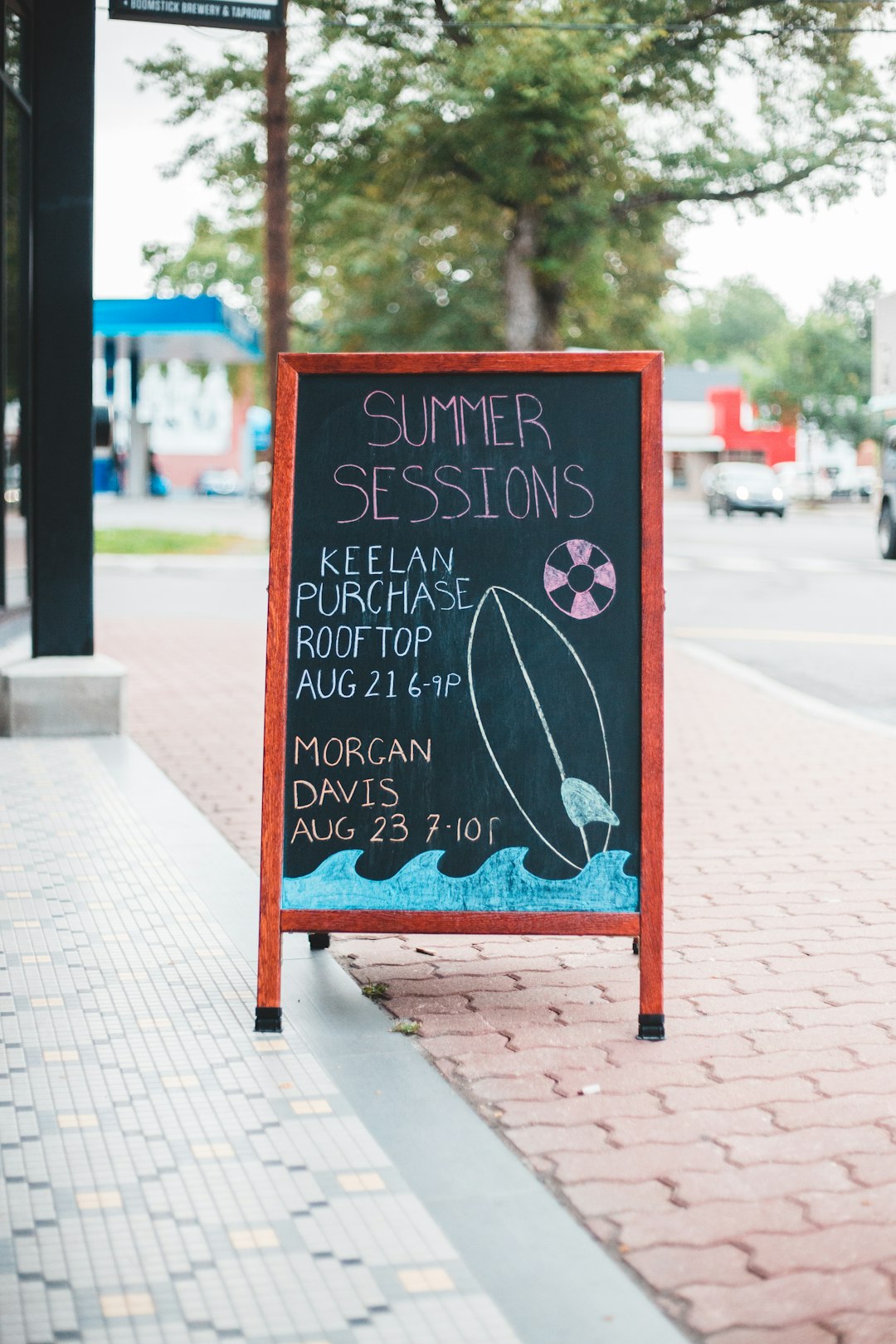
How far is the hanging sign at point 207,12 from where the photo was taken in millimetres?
7324

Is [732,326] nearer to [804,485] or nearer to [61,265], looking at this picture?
[804,485]

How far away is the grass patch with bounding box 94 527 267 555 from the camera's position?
2616cm

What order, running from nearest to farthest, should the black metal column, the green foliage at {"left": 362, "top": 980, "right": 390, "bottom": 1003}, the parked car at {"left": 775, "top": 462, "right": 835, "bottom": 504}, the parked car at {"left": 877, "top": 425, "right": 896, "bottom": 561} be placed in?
the green foliage at {"left": 362, "top": 980, "right": 390, "bottom": 1003}, the black metal column, the parked car at {"left": 877, "top": 425, "right": 896, "bottom": 561}, the parked car at {"left": 775, "top": 462, "right": 835, "bottom": 504}

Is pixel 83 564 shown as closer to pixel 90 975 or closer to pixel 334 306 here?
pixel 90 975

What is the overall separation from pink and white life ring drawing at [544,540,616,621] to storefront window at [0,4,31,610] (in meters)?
9.34

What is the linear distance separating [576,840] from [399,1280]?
63.2 inches

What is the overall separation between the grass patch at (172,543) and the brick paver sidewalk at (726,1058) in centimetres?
1903

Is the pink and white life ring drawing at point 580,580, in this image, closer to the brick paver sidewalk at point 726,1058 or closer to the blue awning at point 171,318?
the brick paver sidewalk at point 726,1058

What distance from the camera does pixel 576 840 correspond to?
4238 millimetres

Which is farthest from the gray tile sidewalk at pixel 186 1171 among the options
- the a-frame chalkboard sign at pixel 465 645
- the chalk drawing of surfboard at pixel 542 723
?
the chalk drawing of surfboard at pixel 542 723

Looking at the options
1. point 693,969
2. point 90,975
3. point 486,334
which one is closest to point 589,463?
point 693,969

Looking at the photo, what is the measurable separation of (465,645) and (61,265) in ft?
15.3

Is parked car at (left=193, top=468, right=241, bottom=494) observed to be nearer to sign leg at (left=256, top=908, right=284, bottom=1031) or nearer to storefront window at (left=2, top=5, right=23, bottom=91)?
storefront window at (left=2, top=5, right=23, bottom=91)

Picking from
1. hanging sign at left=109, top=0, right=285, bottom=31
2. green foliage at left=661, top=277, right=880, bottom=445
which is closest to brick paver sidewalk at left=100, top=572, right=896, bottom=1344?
hanging sign at left=109, top=0, right=285, bottom=31
